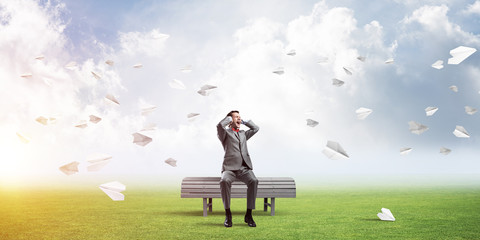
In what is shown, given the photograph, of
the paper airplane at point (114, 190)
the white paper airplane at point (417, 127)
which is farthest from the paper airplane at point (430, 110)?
the paper airplane at point (114, 190)

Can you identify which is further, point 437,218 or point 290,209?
point 290,209

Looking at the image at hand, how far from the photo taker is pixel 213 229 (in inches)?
254

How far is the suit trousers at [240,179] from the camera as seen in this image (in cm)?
704

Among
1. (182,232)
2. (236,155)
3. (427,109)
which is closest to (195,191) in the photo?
(236,155)

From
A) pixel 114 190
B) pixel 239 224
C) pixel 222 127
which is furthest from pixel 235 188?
pixel 114 190

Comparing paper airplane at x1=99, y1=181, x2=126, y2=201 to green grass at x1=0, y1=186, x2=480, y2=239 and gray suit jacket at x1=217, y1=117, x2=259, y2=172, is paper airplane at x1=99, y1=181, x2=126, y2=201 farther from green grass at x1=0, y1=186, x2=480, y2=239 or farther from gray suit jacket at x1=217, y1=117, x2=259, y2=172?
gray suit jacket at x1=217, y1=117, x2=259, y2=172

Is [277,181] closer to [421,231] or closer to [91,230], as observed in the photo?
[421,231]

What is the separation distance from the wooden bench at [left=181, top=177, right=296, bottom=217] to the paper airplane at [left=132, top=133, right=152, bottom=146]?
1.00 metres

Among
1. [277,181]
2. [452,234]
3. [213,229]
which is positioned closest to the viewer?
A: [452,234]

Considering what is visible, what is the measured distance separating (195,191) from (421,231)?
151 inches

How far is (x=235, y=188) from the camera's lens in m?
7.94

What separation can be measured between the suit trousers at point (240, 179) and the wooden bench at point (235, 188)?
70cm

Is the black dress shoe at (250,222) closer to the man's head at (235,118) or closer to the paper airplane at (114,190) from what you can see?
the man's head at (235,118)

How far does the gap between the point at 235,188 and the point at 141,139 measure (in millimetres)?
1973
